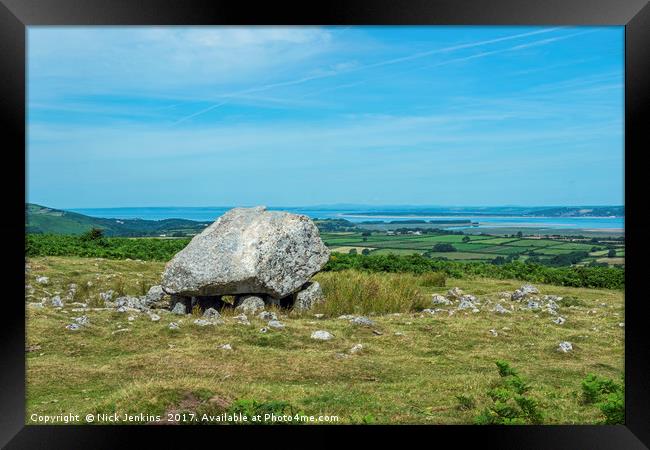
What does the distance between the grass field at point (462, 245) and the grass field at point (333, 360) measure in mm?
2462

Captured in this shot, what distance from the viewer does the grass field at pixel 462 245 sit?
37.9 feet

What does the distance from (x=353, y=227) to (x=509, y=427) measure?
761 centimetres

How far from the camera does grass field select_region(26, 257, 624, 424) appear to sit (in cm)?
505

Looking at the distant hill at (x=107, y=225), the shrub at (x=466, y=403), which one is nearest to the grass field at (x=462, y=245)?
the distant hill at (x=107, y=225)

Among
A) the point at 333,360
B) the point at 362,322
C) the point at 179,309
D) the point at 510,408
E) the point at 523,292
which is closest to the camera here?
the point at 510,408

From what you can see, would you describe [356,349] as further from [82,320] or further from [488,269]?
[488,269]

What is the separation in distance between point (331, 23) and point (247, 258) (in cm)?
447

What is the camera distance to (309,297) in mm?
8820

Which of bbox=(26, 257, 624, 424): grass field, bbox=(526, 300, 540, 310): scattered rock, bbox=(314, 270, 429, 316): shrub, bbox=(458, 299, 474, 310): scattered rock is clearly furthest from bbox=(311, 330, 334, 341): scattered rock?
bbox=(526, 300, 540, 310): scattered rock

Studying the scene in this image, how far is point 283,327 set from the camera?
733 cm

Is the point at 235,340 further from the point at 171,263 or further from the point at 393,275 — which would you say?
the point at 393,275

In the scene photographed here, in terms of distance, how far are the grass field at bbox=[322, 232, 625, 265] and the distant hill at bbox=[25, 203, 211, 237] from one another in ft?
9.43

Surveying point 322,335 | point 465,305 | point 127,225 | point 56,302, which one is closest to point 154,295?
point 56,302

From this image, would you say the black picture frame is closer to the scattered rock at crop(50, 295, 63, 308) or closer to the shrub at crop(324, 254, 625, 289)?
the scattered rock at crop(50, 295, 63, 308)
